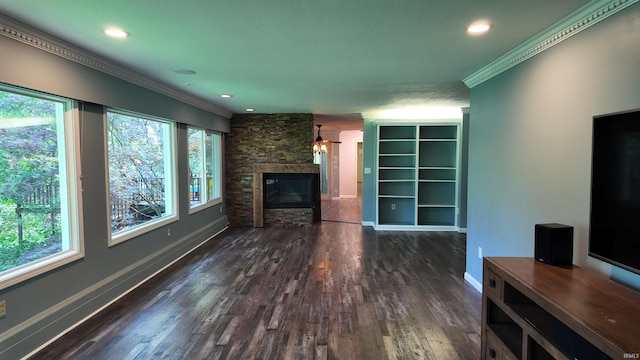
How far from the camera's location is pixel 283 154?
23.1 ft

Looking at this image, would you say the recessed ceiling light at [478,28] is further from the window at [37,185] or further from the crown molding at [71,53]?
the window at [37,185]

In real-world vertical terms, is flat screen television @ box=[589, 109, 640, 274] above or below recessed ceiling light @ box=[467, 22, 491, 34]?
below

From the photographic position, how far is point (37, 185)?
2.66m

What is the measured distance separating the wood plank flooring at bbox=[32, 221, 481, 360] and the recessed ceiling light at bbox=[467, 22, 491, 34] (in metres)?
2.28

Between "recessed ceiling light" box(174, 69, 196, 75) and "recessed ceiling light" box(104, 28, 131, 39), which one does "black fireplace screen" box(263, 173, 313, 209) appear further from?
"recessed ceiling light" box(104, 28, 131, 39)

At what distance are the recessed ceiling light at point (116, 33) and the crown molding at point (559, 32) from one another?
2.96 m

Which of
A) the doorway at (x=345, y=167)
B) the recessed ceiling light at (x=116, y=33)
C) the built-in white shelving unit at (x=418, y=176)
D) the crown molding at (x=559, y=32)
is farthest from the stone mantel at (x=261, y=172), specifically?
the doorway at (x=345, y=167)

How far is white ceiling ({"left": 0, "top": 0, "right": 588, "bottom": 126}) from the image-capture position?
1978 mm

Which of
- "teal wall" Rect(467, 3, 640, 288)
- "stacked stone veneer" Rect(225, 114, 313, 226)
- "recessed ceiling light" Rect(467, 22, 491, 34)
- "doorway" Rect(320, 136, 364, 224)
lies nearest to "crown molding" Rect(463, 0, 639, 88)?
"teal wall" Rect(467, 3, 640, 288)

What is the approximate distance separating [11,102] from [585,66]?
3863 millimetres

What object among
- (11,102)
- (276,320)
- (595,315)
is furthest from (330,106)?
(595,315)

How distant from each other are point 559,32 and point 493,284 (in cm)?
174

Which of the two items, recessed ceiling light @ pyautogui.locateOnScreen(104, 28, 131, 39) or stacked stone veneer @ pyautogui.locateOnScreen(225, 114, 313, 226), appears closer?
recessed ceiling light @ pyautogui.locateOnScreen(104, 28, 131, 39)

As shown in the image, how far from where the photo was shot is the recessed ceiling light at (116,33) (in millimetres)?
2344
